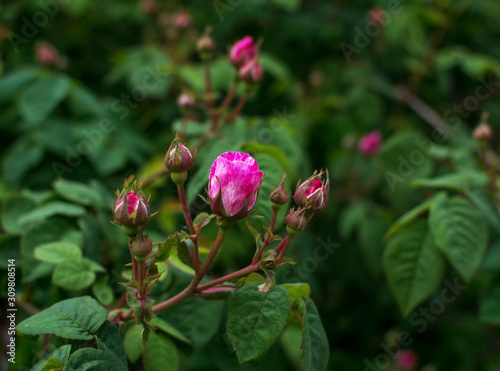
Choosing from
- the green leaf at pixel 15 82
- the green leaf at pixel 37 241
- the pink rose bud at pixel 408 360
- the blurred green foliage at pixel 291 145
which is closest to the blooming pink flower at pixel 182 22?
the blurred green foliage at pixel 291 145

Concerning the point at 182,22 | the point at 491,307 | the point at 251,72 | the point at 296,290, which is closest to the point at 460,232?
the point at 491,307

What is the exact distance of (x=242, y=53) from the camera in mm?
1515

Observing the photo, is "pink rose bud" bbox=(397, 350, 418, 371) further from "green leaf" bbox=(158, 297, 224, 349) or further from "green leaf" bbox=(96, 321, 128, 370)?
"green leaf" bbox=(96, 321, 128, 370)

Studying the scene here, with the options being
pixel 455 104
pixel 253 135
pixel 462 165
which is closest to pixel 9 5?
pixel 253 135

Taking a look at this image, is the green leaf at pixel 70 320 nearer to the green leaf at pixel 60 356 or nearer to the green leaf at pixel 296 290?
the green leaf at pixel 60 356

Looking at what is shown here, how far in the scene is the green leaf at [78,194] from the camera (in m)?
1.34

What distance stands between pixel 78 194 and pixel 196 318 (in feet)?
1.86

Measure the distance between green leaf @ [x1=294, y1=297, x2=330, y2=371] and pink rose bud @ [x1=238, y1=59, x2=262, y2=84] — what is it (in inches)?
31.7

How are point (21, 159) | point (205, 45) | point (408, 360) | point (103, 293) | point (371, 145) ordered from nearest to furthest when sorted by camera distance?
1. point (103, 293)
2. point (205, 45)
3. point (21, 159)
4. point (371, 145)
5. point (408, 360)

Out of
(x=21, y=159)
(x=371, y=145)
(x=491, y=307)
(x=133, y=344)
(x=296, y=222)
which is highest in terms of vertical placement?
(x=296, y=222)

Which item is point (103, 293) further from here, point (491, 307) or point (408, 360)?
point (408, 360)

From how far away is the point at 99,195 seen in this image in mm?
1430

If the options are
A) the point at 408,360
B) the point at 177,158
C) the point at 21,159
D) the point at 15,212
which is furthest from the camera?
the point at 408,360

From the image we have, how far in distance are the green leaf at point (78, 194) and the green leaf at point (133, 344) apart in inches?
19.0
